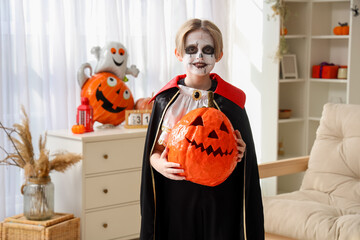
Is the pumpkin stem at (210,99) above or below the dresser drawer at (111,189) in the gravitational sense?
above

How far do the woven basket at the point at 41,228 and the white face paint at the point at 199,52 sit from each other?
1.69 meters

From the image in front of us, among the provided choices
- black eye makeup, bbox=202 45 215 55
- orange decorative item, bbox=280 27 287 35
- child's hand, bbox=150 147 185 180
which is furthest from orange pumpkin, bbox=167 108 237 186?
orange decorative item, bbox=280 27 287 35

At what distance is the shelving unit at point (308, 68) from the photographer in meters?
4.63

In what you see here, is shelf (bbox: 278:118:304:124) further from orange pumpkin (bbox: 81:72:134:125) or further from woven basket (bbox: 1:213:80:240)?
woven basket (bbox: 1:213:80:240)

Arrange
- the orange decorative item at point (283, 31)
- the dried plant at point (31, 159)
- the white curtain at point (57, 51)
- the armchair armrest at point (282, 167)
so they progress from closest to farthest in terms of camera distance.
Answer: the armchair armrest at point (282, 167), the dried plant at point (31, 159), the white curtain at point (57, 51), the orange decorative item at point (283, 31)

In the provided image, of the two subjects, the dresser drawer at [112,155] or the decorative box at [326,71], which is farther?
the decorative box at [326,71]

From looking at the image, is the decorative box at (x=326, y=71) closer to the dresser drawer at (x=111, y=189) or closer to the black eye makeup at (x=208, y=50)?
the dresser drawer at (x=111, y=189)

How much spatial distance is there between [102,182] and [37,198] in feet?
1.33

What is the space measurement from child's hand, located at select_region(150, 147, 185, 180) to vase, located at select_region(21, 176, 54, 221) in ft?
5.17

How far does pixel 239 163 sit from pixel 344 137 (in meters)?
1.45

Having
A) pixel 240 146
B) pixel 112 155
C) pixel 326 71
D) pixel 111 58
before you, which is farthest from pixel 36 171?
pixel 326 71

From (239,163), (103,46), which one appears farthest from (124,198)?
(239,163)

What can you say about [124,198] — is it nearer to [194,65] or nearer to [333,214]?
[333,214]

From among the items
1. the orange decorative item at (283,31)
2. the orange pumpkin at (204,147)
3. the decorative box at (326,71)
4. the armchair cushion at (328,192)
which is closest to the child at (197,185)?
the orange pumpkin at (204,147)
